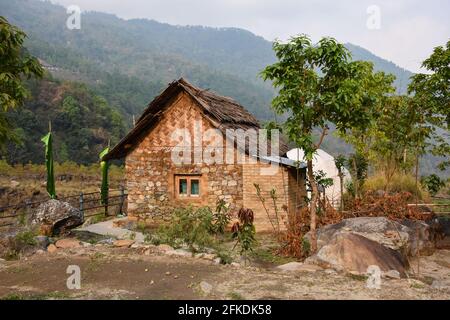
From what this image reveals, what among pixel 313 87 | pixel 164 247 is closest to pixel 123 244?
pixel 164 247

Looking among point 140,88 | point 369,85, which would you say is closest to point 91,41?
point 140,88

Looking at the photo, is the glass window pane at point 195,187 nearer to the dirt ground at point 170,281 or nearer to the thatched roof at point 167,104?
the thatched roof at point 167,104

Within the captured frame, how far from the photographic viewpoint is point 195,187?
51.2 ft

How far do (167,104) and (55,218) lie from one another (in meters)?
5.40

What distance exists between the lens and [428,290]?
761 cm

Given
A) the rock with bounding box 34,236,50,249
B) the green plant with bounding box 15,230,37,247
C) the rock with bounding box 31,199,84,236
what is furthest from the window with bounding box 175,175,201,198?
the green plant with bounding box 15,230,37,247

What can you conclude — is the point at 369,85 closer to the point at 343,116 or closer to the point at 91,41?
the point at 343,116

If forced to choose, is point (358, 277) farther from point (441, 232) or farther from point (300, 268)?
point (441, 232)

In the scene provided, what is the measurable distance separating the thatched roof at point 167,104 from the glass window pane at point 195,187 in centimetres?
200

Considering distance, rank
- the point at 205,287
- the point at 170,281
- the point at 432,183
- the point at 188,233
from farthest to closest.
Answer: the point at 432,183 < the point at 188,233 < the point at 170,281 < the point at 205,287

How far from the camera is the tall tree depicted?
995cm

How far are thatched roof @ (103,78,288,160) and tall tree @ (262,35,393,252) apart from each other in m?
4.44

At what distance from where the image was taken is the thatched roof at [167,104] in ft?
49.2

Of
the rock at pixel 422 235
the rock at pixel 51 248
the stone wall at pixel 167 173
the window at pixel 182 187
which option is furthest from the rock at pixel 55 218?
the rock at pixel 422 235
